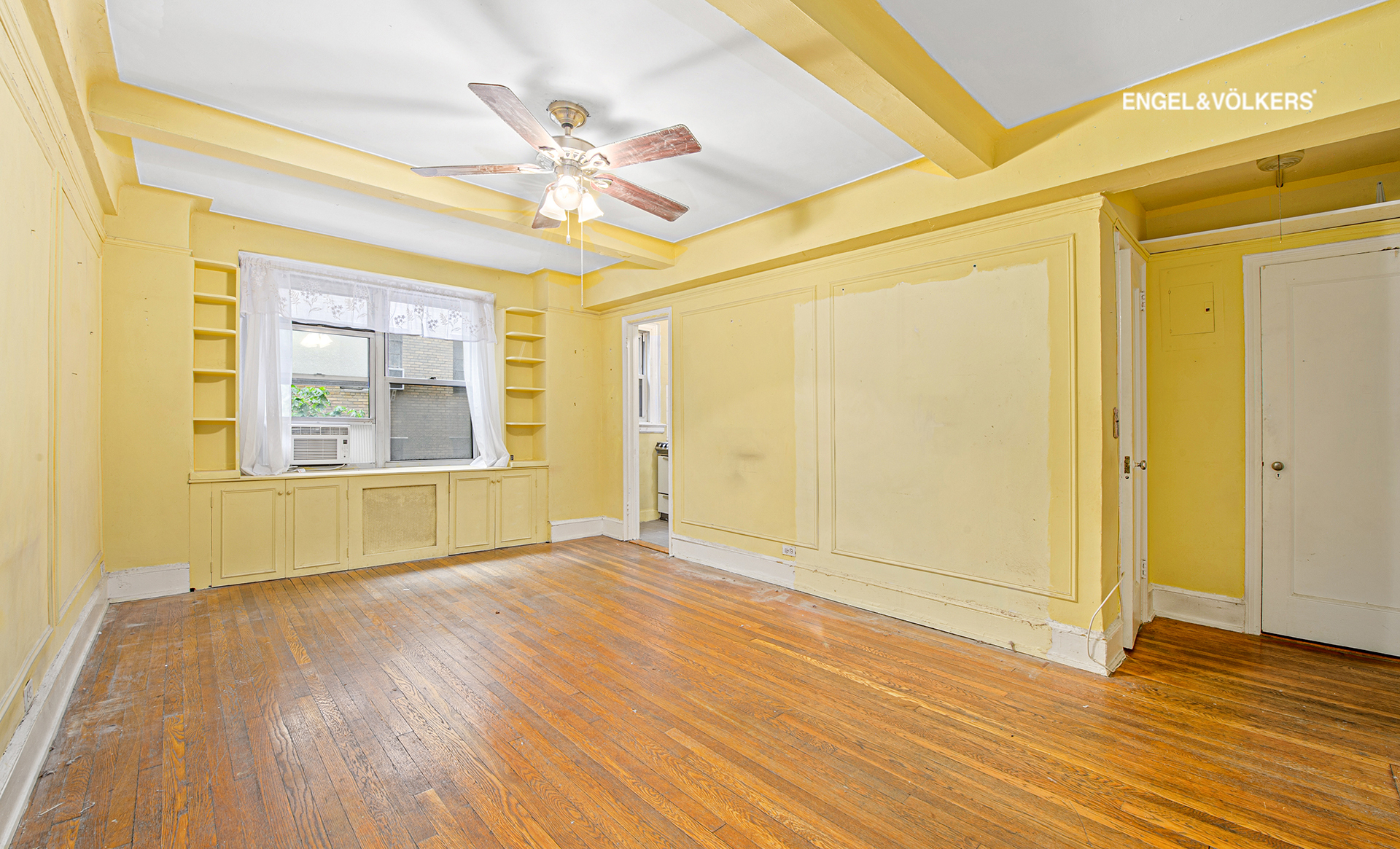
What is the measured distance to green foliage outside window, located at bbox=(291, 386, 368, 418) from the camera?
16.3 feet

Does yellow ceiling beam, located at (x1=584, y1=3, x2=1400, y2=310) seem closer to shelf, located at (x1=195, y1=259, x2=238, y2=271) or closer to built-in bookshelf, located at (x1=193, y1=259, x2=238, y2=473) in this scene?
shelf, located at (x1=195, y1=259, x2=238, y2=271)

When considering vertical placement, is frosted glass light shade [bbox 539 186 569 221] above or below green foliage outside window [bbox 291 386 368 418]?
above

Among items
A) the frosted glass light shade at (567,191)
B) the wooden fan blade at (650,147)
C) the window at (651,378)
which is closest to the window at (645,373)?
the window at (651,378)

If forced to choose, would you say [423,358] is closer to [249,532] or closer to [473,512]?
[473,512]

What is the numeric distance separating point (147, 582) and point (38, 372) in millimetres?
2434

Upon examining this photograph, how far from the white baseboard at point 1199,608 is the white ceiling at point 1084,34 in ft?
9.93

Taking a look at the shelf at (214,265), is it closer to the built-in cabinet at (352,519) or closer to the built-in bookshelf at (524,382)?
the built-in cabinet at (352,519)

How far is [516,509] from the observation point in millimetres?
5727

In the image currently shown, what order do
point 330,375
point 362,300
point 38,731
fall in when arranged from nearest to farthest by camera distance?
1. point 38,731
2. point 362,300
3. point 330,375

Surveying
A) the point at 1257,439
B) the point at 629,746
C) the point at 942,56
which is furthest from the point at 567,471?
the point at 1257,439

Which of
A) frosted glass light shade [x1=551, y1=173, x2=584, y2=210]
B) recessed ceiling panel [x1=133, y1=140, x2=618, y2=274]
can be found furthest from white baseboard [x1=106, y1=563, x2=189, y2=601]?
frosted glass light shade [x1=551, y1=173, x2=584, y2=210]

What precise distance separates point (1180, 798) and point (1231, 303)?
9.81 ft

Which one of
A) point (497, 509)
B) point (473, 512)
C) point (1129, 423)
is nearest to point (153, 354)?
point (473, 512)

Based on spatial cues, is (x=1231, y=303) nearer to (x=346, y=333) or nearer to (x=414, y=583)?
(x=414, y=583)
